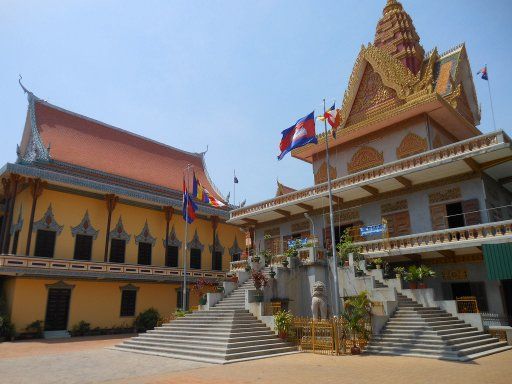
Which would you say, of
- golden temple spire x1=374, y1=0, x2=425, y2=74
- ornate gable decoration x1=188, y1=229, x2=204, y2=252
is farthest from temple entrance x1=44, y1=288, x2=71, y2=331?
golden temple spire x1=374, y1=0, x2=425, y2=74

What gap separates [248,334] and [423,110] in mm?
13372

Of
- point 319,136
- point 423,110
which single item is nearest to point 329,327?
point 423,110

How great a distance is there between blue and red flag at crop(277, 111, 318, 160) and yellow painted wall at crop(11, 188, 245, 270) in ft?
41.6

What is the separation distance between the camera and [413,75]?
21.1 meters

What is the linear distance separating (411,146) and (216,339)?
1335 cm

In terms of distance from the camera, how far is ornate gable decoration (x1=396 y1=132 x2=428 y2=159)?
65.0 feet

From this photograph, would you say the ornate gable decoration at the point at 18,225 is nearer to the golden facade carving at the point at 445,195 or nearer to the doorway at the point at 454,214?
the golden facade carving at the point at 445,195

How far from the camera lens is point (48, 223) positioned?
22234mm

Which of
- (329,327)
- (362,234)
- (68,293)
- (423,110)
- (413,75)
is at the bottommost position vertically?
(329,327)

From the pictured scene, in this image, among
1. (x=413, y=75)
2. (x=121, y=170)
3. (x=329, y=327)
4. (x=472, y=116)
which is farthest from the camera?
(x=121, y=170)

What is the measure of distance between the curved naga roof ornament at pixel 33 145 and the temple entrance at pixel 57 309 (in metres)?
7.43

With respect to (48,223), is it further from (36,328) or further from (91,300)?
(36,328)

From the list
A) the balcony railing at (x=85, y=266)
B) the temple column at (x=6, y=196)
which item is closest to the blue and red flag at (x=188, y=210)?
the balcony railing at (x=85, y=266)

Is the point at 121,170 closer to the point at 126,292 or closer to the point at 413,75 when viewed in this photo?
the point at 126,292
